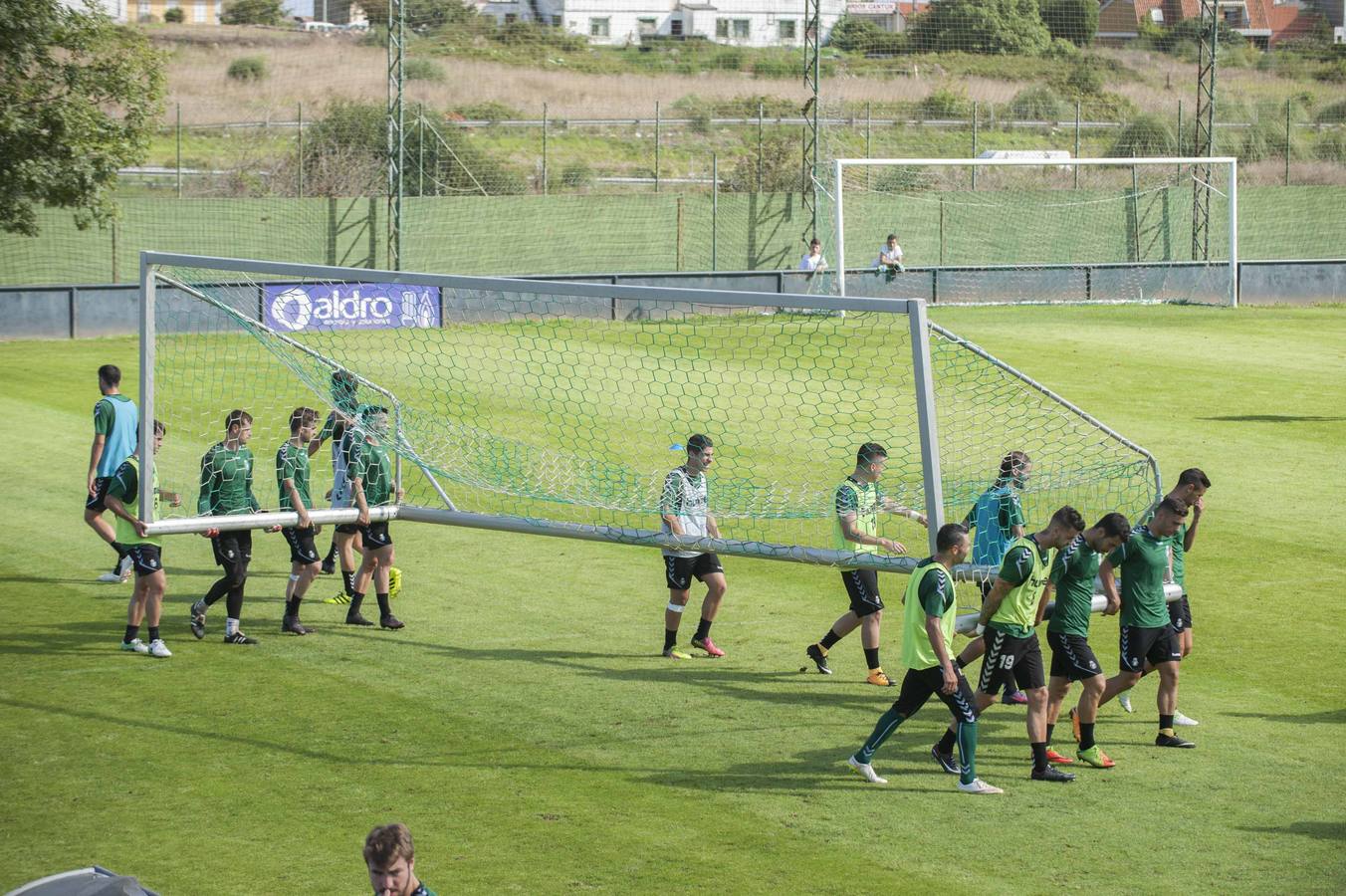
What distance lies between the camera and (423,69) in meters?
57.8

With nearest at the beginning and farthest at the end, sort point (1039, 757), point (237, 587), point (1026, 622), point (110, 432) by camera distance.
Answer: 1. point (1039, 757)
2. point (1026, 622)
3. point (237, 587)
4. point (110, 432)

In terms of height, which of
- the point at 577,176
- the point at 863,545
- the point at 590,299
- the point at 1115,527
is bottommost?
the point at 863,545

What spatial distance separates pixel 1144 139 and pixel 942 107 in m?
6.90

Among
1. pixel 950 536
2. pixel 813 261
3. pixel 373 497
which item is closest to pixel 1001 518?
pixel 950 536

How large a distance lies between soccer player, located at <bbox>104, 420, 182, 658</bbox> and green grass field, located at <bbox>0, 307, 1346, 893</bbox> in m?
0.24

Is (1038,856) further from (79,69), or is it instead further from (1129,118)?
(1129,118)

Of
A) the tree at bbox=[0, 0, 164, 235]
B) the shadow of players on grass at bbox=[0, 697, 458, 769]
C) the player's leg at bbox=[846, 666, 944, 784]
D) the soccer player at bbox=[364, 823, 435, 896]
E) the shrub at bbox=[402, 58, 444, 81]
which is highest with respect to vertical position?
the shrub at bbox=[402, 58, 444, 81]

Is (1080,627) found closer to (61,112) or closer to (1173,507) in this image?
(1173,507)

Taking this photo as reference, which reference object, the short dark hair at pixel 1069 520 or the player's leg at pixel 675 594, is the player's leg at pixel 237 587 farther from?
the short dark hair at pixel 1069 520

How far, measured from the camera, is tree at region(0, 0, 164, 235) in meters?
19.7

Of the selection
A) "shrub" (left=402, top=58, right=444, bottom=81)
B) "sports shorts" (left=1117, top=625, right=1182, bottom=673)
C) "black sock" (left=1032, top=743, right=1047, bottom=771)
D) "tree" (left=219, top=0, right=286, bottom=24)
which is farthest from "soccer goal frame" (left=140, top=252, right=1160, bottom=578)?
"tree" (left=219, top=0, right=286, bottom=24)

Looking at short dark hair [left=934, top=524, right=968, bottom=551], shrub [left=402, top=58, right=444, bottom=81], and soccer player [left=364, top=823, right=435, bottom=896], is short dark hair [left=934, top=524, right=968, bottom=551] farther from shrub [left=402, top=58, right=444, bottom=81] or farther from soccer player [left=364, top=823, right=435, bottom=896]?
shrub [left=402, top=58, right=444, bottom=81]

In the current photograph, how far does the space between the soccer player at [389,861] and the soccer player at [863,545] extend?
651 cm

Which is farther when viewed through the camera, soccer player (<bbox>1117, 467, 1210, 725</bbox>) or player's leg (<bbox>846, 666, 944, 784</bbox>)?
soccer player (<bbox>1117, 467, 1210, 725</bbox>)
